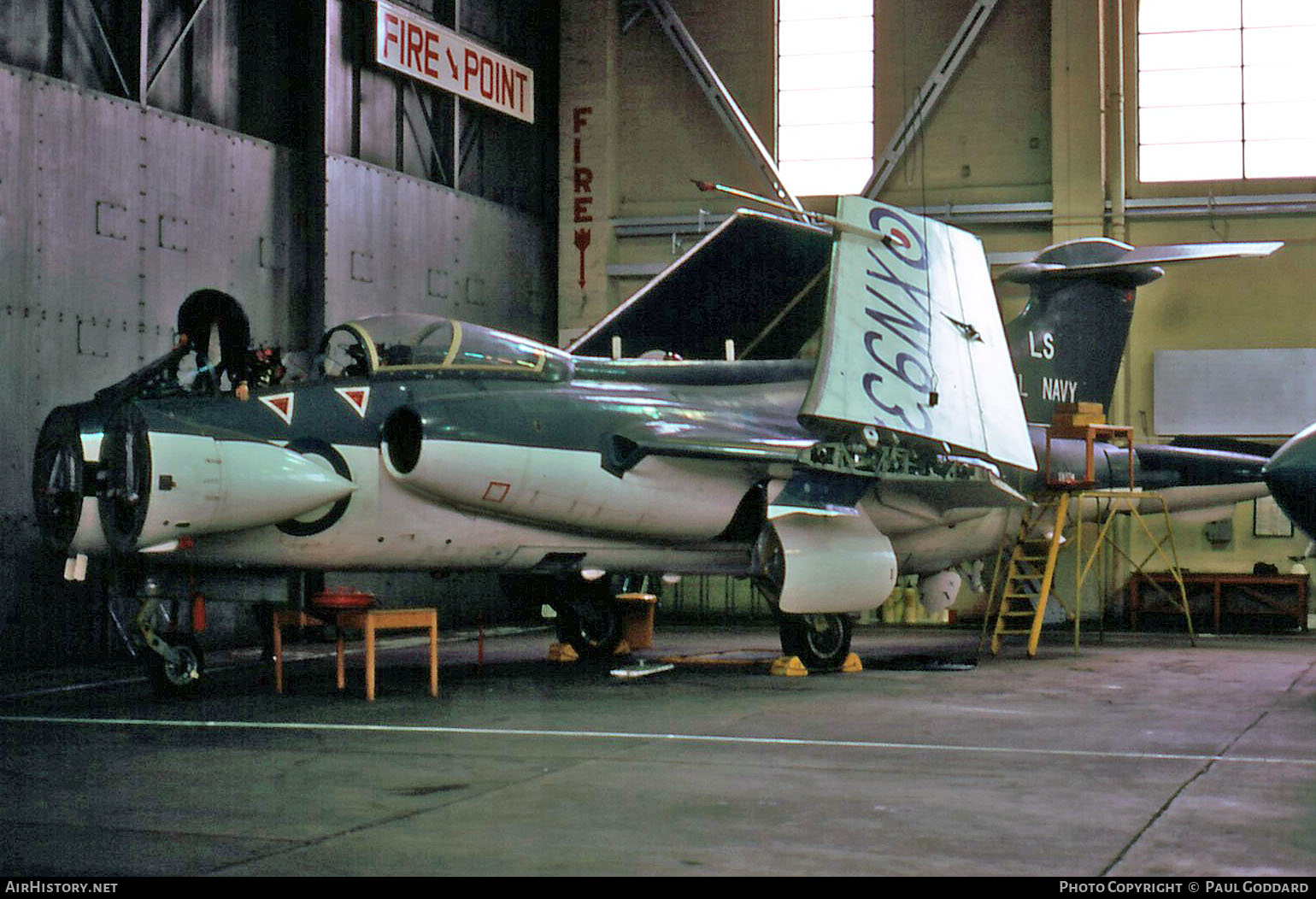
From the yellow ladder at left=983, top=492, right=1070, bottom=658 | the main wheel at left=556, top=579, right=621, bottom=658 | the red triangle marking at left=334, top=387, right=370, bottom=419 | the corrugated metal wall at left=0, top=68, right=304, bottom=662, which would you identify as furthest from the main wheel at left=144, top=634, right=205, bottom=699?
the yellow ladder at left=983, top=492, right=1070, bottom=658

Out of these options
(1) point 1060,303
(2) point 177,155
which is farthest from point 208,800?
(1) point 1060,303

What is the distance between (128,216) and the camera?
13.9 meters

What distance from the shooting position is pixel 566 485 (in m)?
10.5

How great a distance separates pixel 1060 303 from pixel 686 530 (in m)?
6.03

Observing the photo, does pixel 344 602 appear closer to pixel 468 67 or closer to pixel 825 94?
pixel 468 67

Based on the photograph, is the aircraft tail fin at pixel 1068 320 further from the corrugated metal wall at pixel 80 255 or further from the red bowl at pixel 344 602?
the corrugated metal wall at pixel 80 255

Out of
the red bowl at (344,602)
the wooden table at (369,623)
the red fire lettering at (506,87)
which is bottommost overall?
the wooden table at (369,623)

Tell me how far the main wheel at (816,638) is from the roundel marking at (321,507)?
390cm

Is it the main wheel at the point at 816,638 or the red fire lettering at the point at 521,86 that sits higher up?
the red fire lettering at the point at 521,86

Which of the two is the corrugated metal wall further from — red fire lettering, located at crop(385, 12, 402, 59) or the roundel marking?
the roundel marking

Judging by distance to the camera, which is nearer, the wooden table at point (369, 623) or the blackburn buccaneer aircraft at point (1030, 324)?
A: the wooden table at point (369, 623)

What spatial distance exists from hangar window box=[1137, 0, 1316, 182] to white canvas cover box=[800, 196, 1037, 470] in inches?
358

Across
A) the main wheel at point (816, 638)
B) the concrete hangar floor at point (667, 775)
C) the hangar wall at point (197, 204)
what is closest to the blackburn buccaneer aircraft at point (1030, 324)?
the main wheel at point (816, 638)

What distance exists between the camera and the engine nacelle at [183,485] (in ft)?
28.9
